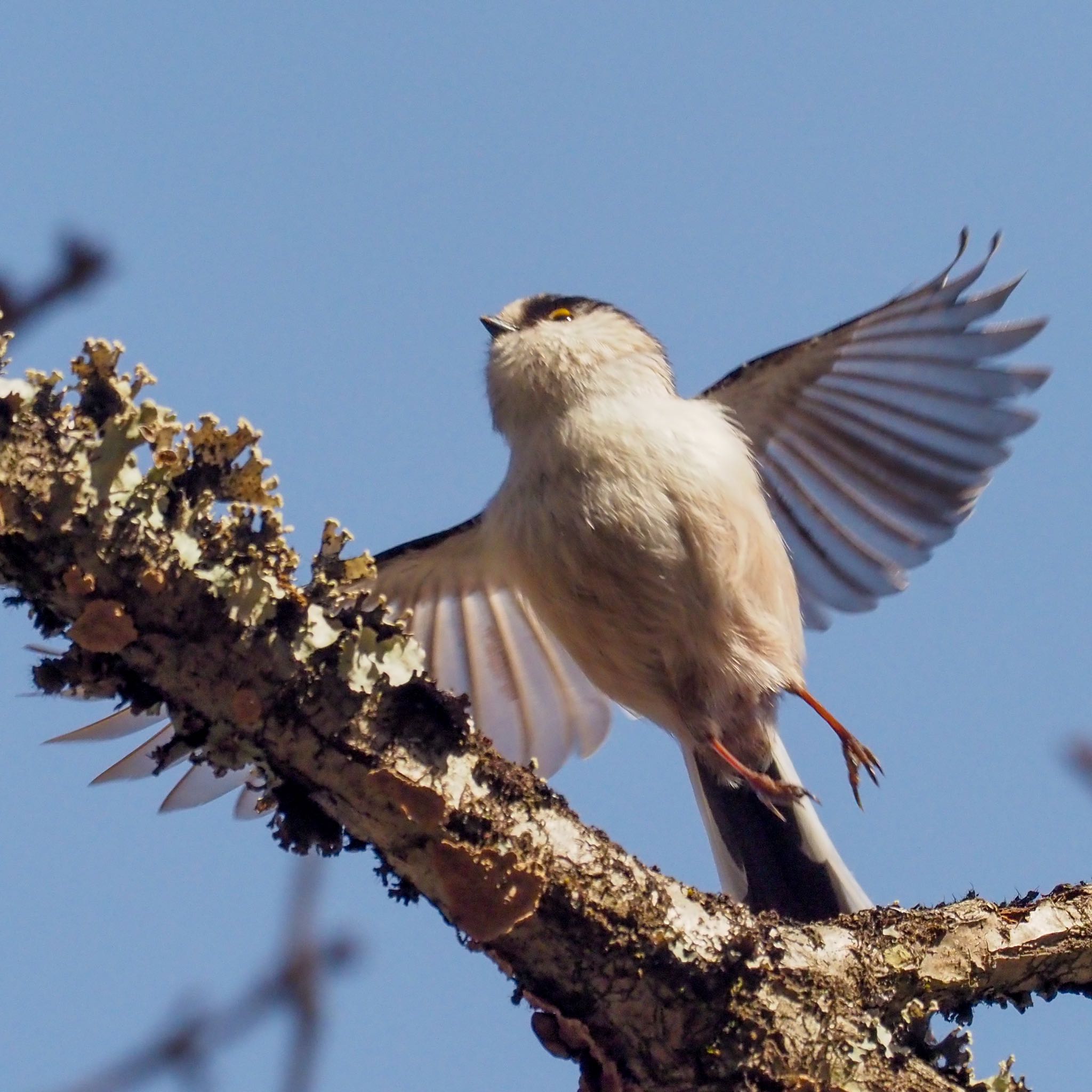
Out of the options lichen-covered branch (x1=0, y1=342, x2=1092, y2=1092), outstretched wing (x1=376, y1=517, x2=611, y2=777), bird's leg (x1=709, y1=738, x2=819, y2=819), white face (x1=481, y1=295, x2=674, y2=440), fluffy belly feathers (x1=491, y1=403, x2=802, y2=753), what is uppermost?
white face (x1=481, y1=295, x2=674, y2=440)

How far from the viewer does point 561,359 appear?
11.6 feet

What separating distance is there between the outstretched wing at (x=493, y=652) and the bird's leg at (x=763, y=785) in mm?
902

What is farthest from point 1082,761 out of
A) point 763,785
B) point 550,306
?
point 550,306

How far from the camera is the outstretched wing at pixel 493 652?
4.04 meters

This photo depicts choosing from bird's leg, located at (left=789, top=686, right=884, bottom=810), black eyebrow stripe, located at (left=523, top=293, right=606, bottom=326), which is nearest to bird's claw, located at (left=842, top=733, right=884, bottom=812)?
bird's leg, located at (left=789, top=686, right=884, bottom=810)

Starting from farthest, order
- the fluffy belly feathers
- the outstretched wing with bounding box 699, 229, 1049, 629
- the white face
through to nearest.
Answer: the outstretched wing with bounding box 699, 229, 1049, 629 < the white face < the fluffy belly feathers

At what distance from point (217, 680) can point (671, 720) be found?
69.2 inches

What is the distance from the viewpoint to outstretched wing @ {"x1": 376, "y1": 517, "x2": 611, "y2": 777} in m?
4.11

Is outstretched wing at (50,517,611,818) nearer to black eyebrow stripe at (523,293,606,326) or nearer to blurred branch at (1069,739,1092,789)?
black eyebrow stripe at (523,293,606,326)

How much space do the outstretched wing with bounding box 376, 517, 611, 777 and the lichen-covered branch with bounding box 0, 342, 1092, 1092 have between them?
2109mm

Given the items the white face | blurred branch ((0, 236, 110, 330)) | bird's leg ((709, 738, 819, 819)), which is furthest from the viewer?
the white face

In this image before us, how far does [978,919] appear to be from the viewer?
2.16m

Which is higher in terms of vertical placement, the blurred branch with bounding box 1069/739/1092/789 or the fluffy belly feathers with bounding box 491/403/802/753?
the fluffy belly feathers with bounding box 491/403/802/753

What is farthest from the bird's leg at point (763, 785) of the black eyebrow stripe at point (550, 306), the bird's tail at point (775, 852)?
the black eyebrow stripe at point (550, 306)
